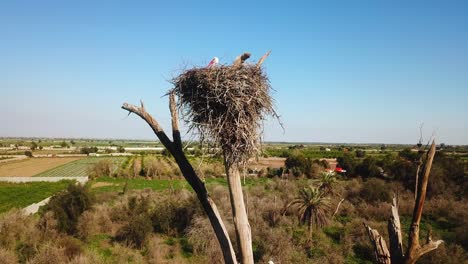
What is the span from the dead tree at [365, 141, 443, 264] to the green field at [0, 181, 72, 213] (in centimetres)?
3856

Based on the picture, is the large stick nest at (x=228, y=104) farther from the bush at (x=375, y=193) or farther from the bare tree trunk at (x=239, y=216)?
the bush at (x=375, y=193)

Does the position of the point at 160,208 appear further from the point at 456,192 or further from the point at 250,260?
the point at 456,192

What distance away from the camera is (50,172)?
68.8m

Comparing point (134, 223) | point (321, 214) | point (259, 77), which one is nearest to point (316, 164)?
point (321, 214)

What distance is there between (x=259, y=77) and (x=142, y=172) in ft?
225

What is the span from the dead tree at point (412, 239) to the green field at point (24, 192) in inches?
1518

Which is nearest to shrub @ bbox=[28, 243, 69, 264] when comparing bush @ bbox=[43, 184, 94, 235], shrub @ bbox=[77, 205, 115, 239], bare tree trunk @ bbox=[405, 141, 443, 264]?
shrub @ bbox=[77, 205, 115, 239]

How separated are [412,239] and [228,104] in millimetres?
2522

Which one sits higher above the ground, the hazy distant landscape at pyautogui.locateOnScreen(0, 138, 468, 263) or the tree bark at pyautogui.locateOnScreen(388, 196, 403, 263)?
the tree bark at pyautogui.locateOnScreen(388, 196, 403, 263)

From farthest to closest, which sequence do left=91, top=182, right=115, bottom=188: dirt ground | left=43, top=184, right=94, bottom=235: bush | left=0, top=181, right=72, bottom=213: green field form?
left=91, top=182, right=115, bottom=188: dirt ground < left=0, top=181, right=72, bottom=213: green field < left=43, top=184, right=94, bottom=235: bush

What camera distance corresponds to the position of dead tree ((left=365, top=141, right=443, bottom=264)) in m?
3.57

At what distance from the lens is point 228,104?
13.3ft

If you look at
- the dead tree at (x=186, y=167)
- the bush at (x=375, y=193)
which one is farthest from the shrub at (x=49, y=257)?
the bush at (x=375, y=193)

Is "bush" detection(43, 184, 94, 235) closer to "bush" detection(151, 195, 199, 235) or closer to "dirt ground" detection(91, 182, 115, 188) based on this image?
"bush" detection(151, 195, 199, 235)
